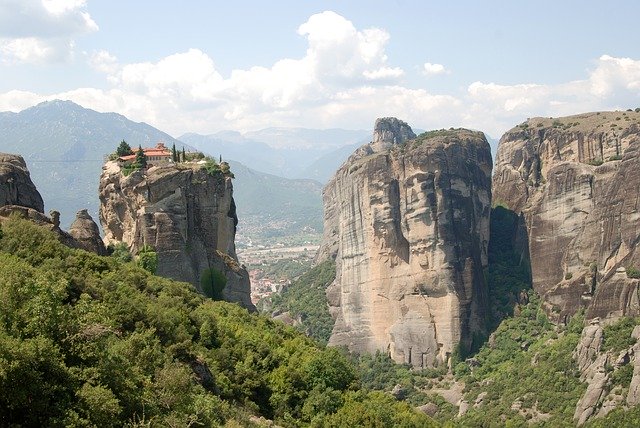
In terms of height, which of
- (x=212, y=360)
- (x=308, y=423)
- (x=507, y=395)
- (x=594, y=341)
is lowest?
(x=507, y=395)

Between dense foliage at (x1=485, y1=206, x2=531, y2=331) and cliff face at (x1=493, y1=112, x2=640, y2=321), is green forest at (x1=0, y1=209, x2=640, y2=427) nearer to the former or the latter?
cliff face at (x1=493, y1=112, x2=640, y2=321)

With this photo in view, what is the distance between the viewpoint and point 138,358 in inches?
730

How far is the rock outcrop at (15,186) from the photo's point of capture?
1218 inches

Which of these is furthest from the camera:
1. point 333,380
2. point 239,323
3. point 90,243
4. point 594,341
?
point 594,341

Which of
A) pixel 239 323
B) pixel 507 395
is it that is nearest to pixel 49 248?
pixel 239 323

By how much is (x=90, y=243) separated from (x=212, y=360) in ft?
36.6

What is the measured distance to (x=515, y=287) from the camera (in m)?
72.8

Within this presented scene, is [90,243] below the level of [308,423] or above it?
above

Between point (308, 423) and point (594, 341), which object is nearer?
point (308, 423)

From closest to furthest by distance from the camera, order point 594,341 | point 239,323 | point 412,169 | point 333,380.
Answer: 1. point 333,380
2. point 239,323
3. point 594,341
4. point 412,169

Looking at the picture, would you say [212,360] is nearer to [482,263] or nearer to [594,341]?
[594,341]

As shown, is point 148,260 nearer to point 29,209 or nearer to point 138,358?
point 29,209

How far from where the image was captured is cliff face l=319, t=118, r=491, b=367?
6881 cm

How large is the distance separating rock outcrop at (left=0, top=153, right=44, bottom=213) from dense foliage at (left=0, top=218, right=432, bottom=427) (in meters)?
5.38
